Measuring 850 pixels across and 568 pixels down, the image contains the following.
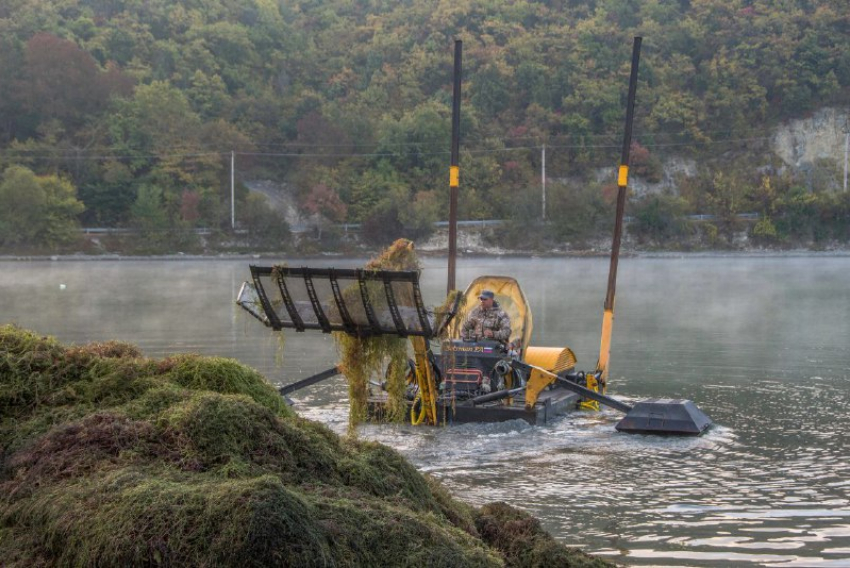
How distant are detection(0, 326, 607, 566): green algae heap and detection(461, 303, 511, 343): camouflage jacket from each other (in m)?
9.51

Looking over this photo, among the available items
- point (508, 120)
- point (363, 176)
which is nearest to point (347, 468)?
point (363, 176)

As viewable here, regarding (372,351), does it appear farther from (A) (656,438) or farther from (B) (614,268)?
(B) (614,268)

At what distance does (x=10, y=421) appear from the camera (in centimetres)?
795

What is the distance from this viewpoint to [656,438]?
16.6m

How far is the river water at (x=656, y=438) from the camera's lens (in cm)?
1187

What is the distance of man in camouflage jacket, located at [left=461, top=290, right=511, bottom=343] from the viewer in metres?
18.6

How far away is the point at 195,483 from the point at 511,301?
1320cm

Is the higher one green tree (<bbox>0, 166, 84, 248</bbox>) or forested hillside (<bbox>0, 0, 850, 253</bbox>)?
forested hillside (<bbox>0, 0, 850, 253</bbox>)

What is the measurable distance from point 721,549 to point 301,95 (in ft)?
309

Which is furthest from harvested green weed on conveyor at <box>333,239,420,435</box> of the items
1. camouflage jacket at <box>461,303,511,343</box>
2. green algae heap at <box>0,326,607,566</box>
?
green algae heap at <box>0,326,607,566</box>

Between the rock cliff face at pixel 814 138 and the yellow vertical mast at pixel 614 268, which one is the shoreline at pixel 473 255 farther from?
the yellow vertical mast at pixel 614 268

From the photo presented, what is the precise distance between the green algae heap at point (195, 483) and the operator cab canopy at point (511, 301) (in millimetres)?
10309

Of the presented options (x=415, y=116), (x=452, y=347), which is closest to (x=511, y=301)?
(x=452, y=347)

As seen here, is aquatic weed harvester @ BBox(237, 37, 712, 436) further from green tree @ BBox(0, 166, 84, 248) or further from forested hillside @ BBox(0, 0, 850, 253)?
green tree @ BBox(0, 166, 84, 248)
